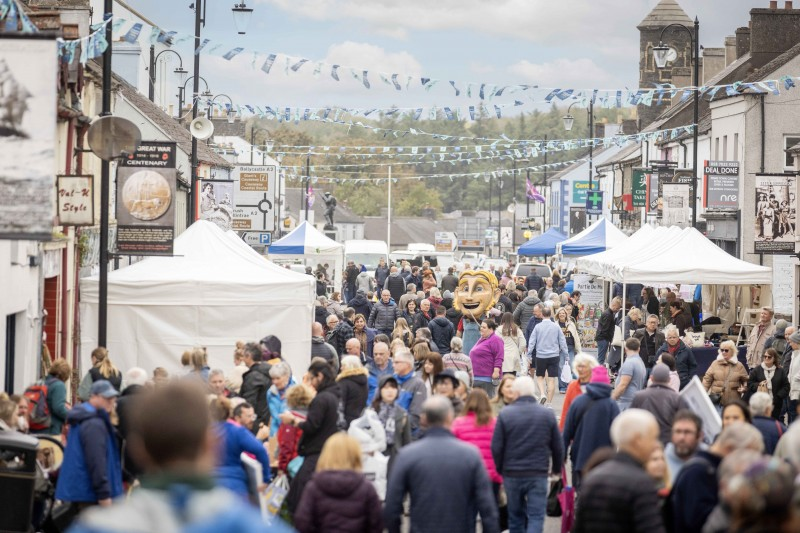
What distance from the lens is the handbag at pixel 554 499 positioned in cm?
1180

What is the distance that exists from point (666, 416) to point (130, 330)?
371 inches

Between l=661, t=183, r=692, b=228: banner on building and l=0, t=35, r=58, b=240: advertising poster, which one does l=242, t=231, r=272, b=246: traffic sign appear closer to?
l=661, t=183, r=692, b=228: banner on building

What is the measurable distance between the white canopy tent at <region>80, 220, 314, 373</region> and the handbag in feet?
27.2

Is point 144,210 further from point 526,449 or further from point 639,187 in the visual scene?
point 639,187

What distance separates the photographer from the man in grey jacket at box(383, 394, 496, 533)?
8648mm

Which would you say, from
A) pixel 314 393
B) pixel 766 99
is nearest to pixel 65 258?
pixel 314 393

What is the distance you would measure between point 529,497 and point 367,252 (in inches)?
2006

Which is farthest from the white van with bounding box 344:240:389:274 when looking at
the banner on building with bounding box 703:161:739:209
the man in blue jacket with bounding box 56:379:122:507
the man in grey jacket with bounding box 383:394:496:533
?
the man in grey jacket with bounding box 383:394:496:533

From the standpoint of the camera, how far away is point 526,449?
35.0ft

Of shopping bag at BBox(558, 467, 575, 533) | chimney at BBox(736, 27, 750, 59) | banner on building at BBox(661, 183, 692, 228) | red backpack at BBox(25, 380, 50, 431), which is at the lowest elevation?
shopping bag at BBox(558, 467, 575, 533)

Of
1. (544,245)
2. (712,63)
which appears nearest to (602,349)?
(544,245)

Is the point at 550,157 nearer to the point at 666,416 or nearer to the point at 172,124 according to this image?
the point at 172,124

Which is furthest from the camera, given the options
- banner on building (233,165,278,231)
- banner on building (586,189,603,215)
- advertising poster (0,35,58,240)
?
banner on building (586,189,603,215)

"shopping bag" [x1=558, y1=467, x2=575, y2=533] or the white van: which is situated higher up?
the white van
